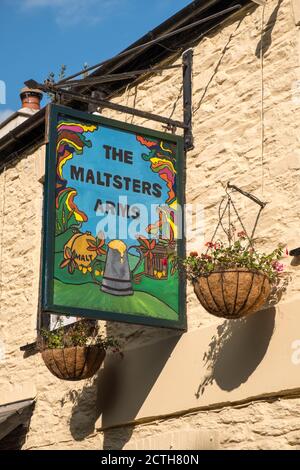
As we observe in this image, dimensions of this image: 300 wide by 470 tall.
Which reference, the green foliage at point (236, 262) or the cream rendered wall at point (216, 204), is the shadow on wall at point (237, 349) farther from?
the green foliage at point (236, 262)

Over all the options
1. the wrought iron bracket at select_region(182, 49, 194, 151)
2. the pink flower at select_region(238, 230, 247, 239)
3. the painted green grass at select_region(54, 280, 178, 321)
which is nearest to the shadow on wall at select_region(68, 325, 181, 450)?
the painted green grass at select_region(54, 280, 178, 321)

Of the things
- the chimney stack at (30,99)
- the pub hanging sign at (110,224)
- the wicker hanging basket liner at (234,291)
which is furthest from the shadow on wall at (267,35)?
the chimney stack at (30,99)

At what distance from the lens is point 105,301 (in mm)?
7746

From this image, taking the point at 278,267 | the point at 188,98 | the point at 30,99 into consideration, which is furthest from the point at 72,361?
the point at 30,99

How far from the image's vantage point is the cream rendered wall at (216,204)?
739 centimetres

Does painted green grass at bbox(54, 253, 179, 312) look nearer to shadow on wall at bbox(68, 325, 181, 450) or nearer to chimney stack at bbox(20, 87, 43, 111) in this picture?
shadow on wall at bbox(68, 325, 181, 450)

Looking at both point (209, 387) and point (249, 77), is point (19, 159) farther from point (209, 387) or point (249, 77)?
point (209, 387)

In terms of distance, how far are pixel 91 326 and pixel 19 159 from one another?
323 cm

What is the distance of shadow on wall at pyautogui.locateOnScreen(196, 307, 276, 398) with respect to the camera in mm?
7422

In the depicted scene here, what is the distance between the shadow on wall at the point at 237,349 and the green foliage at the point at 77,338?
1.32m

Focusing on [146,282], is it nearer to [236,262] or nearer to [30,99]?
[236,262]

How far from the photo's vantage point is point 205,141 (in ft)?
29.0
